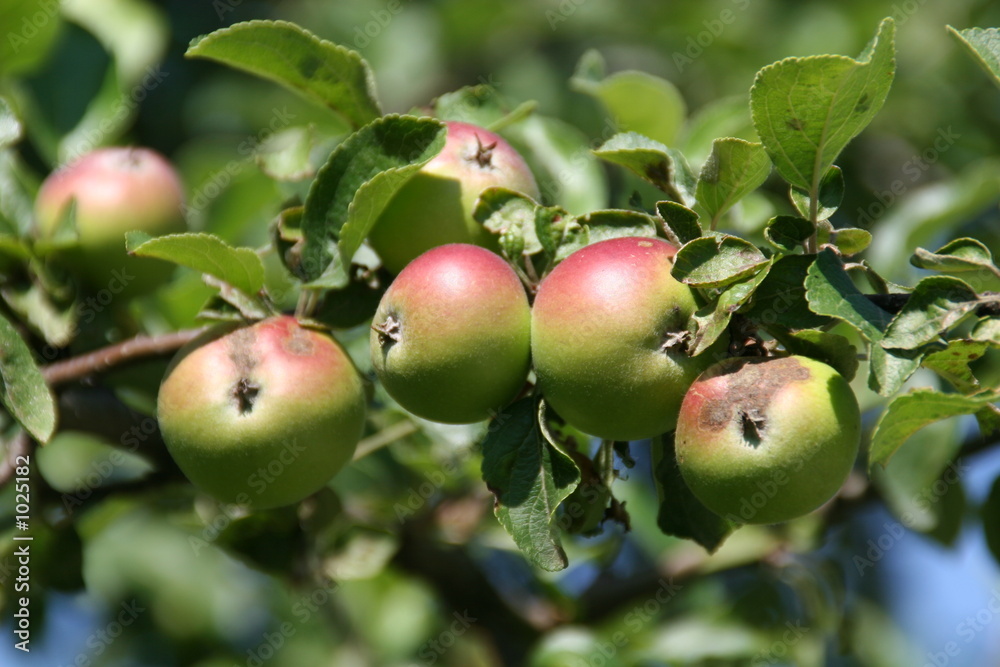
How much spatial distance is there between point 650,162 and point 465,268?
291mm

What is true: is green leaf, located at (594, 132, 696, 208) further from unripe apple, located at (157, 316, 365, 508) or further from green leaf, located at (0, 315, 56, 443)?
green leaf, located at (0, 315, 56, 443)

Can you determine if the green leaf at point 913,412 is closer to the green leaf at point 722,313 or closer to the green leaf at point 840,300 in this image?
the green leaf at point 840,300

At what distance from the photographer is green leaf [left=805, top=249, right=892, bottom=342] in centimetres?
108

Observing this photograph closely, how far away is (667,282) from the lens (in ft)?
3.82

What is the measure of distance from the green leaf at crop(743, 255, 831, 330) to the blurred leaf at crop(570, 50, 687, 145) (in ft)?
2.57

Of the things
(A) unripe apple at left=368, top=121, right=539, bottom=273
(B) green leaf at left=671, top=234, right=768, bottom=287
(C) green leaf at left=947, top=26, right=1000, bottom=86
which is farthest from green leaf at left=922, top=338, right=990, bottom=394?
(A) unripe apple at left=368, top=121, right=539, bottom=273

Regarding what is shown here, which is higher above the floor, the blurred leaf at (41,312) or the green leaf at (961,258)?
the green leaf at (961,258)

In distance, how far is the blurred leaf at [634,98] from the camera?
1.91 metres

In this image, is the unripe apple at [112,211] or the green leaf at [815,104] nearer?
the green leaf at [815,104]

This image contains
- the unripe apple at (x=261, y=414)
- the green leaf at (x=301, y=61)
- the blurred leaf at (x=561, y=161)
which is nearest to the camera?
the unripe apple at (x=261, y=414)

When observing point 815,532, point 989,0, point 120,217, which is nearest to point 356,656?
point 815,532

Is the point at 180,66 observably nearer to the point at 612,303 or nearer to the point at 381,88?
the point at 381,88

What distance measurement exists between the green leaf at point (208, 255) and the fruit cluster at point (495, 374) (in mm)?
69

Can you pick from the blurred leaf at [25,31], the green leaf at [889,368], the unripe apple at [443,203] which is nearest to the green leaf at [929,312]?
the green leaf at [889,368]
